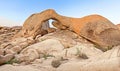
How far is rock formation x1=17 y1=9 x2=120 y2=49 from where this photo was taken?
945 inches

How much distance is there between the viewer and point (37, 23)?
83.8ft

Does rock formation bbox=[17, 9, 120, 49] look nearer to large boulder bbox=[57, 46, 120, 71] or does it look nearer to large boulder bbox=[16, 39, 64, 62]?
large boulder bbox=[16, 39, 64, 62]

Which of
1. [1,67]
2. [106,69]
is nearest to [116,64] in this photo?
[106,69]

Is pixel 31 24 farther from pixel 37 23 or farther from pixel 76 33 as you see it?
pixel 76 33

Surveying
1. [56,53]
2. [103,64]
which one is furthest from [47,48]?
[103,64]

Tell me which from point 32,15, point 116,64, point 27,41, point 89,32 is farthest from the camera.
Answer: point 32,15

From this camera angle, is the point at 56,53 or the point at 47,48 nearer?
the point at 56,53

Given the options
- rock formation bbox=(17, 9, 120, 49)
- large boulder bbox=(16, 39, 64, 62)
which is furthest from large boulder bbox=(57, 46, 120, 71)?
rock formation bbox=(17, 9, 120, 49)

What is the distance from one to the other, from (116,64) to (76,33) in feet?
45.8

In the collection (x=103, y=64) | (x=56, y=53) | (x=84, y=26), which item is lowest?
(x=56, y=53)

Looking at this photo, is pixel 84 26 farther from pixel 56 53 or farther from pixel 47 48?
pixel 56 53

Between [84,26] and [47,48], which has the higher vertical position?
[84,26]

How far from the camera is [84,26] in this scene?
2502 centimetres

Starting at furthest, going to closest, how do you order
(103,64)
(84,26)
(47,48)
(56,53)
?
(84,26) < (47,48) < (56,53) < (103,64)
